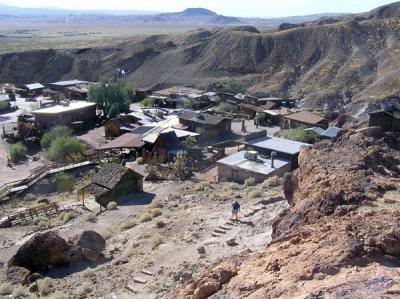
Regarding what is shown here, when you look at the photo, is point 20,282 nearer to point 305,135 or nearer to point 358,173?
point 358,173

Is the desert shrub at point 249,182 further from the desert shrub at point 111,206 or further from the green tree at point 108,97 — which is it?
the green tree at point 108,97

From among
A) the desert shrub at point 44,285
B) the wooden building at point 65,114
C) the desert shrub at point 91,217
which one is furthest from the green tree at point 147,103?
the desert shrub at point 44,285

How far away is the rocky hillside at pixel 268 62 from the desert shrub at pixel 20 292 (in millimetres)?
52071

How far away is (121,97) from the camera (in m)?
59.9

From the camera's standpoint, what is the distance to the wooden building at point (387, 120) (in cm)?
2027

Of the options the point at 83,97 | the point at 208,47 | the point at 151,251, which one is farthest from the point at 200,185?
the point at 208,47

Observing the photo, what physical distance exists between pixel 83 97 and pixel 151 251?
179 feet

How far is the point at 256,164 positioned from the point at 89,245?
14505mm

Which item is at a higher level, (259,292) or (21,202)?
(259,292)

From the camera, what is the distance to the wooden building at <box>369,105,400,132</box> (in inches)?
798

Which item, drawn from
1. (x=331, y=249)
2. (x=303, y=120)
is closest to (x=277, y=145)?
(x=303, y=120)

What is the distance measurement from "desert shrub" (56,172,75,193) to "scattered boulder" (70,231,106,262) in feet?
47.1

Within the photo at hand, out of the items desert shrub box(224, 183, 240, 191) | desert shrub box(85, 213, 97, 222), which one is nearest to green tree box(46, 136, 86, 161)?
desert shrub box(85, 213, 97, 222)

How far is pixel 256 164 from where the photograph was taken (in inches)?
1249
